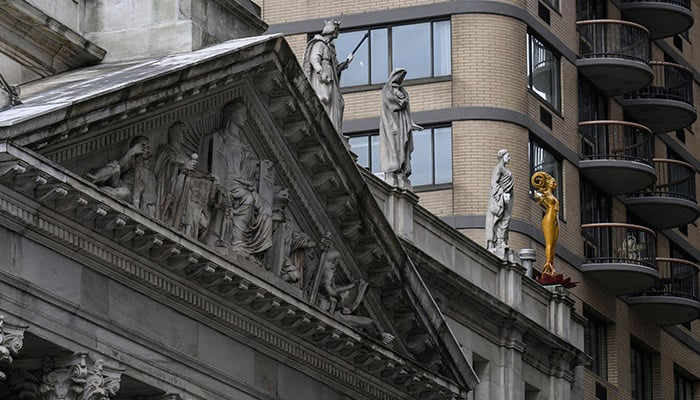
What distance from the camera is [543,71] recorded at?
76.4m

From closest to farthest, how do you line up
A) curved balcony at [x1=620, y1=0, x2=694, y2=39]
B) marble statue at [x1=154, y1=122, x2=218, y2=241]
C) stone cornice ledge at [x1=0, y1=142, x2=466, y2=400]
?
stone cornice ledge at [x1=0, y1=142, x2=466, y2=400] < marble statue at [x1=154, y1=122, x2=218, y2=241] < curved balcony at [x1=620, y1=0, x2=694, y2=39]

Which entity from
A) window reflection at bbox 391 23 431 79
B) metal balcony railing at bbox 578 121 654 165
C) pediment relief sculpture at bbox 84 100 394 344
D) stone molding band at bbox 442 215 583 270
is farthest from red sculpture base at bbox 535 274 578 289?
pediment relief sculpture at bbox 84 100 394 344

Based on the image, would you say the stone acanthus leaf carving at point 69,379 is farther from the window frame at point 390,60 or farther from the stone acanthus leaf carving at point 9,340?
the window frame at point 390,60

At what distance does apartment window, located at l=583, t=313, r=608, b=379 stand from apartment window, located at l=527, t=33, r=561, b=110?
6.70 metres

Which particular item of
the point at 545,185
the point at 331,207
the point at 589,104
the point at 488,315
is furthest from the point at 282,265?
the point at 589,104

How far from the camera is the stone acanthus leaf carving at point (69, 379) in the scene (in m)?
41.4

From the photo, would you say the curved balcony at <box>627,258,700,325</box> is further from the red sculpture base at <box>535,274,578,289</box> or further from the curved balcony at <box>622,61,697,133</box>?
the red sculpture base at <box>535,274,578,289</box>

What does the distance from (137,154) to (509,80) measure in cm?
3156

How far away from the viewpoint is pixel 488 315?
61.7m

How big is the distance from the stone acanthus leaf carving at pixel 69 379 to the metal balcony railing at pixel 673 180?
43107 mm

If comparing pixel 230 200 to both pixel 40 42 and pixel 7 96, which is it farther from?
pixel 7 96

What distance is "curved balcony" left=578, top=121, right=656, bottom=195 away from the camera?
7819cm

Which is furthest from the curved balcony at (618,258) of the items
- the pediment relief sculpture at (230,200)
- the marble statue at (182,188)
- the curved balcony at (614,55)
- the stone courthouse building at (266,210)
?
the marble statue at (182,188)

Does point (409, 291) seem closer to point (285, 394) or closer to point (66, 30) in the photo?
point (285, 394)
